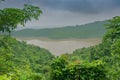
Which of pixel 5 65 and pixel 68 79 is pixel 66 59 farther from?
pixel 5 65

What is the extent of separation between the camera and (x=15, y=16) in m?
12.8

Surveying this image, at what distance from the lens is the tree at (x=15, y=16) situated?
12794mm

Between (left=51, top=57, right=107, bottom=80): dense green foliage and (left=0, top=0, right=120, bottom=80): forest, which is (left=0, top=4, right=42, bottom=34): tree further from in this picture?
(left=51, top=57, right=107, bottom=80): dense green foliage

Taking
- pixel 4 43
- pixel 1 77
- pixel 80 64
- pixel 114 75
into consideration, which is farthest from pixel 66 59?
pixel 1 77

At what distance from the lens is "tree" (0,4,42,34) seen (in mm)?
12794

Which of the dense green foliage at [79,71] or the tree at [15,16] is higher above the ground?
the tree at [15,16]

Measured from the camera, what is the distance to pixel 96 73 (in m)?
21.8

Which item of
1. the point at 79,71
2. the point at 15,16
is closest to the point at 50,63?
the point at 79,71

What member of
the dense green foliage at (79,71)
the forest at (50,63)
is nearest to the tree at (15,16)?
the forest at (50,63)

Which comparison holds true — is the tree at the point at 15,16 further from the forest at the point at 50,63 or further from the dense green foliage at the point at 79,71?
the dense green foliage at the point at 79,71

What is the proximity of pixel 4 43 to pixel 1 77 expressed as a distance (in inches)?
315

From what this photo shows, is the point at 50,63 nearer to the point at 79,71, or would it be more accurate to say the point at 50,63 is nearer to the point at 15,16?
the point at 79,71

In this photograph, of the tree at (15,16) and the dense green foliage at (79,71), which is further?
Answer: the dense green foliage at (79,71)

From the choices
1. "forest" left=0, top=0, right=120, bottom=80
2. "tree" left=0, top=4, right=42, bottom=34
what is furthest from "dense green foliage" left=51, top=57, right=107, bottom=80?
"tree" left=0, top=4, right=42, bottom=34
